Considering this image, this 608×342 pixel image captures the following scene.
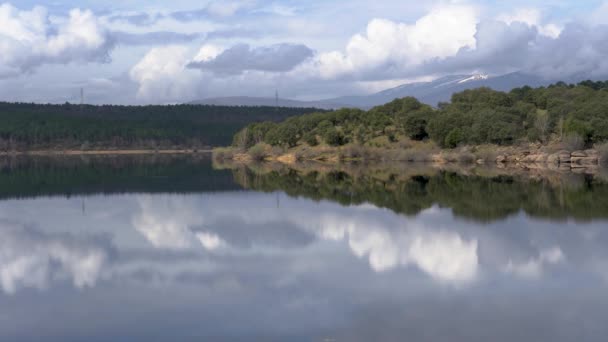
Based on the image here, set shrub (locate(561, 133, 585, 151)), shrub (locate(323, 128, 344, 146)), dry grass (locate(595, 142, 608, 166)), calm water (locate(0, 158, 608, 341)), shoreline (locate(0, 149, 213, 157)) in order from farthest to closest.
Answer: shoreline (locate(0, 149, 213, 157))
shrub (locate(323, 128, 344, 146))
shrub (locate(561, 133, 585, 151))
dry grass (locate(595, 142, 608, 166))
calm water (locate(0, 158, 608, 341))

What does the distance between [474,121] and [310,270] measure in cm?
6427

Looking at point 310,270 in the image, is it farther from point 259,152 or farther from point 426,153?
point 259,152

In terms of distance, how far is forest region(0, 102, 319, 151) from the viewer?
155 metres

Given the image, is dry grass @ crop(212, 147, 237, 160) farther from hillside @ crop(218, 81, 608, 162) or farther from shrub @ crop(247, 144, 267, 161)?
shrub @ crop(247, 144, 267, 161)

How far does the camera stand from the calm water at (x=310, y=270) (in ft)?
39.1

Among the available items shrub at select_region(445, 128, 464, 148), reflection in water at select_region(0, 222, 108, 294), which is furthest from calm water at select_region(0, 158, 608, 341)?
shrub at select_region(445, 128, 464, 148)

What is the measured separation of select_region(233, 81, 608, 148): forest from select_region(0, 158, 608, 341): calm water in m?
40.5

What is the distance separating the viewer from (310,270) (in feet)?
55.1

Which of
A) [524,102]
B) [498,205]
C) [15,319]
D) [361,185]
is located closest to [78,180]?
[361,185]

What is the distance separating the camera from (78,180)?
53500mm

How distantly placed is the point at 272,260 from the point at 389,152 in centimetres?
6590

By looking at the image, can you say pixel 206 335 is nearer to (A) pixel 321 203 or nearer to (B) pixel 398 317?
(B) pixel 398 317

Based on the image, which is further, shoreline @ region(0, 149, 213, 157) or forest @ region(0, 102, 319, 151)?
forest @ region(0, 102, 319, 151)

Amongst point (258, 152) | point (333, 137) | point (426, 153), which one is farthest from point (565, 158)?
point (258, 152)
